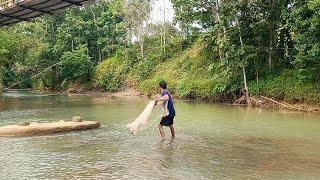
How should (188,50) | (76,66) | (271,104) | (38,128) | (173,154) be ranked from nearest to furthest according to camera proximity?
(173,154), (38,128), (271,104), (188,50), (76,66)

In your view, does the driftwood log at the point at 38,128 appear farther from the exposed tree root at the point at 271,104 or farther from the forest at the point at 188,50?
the exposed tree root at the point at 271,104

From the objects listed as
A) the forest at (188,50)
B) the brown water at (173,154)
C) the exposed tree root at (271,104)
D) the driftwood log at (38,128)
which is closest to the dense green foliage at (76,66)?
the forest at (188,50)

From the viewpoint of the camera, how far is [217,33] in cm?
2731

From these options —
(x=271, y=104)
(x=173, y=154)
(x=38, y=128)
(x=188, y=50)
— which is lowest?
(x=173, y=154)

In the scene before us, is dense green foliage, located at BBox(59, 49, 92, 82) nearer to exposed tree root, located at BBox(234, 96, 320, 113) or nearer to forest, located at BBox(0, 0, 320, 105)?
forest, located at BBox(0, 0, 320, 105)

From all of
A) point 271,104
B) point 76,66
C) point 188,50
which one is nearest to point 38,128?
point 271,104

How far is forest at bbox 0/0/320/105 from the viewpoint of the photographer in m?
22.4

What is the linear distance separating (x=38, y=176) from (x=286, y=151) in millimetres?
5762

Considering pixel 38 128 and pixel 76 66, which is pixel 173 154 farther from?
pixel 76 66

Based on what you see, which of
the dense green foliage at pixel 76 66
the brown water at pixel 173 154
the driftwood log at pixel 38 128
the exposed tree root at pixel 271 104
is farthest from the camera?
the dense green foliage at pixel 76 66

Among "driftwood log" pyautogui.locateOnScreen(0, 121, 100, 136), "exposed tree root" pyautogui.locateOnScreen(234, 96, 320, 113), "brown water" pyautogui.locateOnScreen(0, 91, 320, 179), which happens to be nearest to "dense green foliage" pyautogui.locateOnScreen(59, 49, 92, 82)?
"exposed tree root" pyautogui.locateOnScreen(234, 96, 320, 113)

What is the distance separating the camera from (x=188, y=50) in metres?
36.2

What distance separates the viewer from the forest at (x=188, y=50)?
22.4m

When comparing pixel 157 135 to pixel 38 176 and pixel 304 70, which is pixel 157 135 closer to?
pixel 38 176
